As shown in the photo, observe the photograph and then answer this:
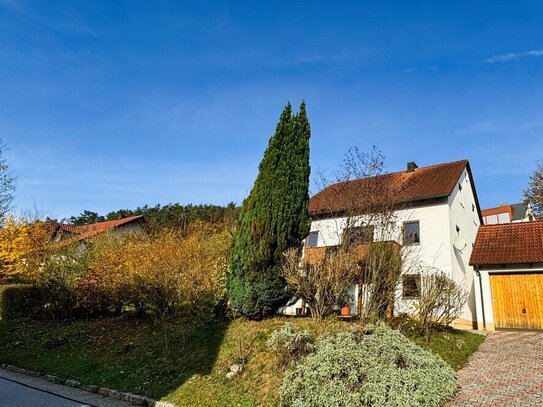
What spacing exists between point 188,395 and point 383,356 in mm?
4248

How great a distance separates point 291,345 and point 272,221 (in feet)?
14.9

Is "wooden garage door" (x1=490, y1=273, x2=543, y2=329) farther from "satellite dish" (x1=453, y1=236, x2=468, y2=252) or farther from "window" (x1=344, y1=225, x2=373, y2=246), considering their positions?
"window" (x1=344, y1=225, x2=373, y2=246)

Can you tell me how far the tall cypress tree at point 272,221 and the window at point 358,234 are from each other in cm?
168

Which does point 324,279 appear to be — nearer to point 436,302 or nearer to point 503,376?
point 436,302

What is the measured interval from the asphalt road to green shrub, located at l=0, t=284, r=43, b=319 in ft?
28.2

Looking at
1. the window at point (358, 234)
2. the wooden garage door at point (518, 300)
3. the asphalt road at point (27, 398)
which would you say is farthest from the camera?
the wooden garage door at point (518, 300)

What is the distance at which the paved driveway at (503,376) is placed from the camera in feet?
23.7

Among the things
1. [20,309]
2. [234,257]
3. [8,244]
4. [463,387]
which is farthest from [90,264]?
[463,387]

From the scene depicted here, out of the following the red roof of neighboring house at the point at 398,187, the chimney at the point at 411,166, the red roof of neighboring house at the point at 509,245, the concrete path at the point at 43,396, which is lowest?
the concrete path at the point at 43,396

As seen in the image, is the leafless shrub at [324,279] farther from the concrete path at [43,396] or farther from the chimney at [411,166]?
the chimney at [411,166]

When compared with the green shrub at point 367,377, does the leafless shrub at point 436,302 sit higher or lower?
higher

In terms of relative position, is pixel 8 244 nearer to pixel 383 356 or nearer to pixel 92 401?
pixel 92 401

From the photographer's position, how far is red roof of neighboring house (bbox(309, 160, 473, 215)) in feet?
53.4

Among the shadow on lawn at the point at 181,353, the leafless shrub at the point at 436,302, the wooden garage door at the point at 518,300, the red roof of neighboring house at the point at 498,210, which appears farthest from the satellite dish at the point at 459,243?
the red roof of neighboring house at the point at 498,210
